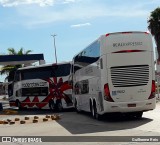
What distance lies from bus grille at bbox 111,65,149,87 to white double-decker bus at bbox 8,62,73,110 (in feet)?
32.2

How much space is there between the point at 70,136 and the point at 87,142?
187cm

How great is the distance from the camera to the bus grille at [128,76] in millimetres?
17062

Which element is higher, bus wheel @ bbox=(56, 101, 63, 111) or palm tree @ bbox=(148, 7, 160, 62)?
palm tree @ bbox=(148, 7, 160, 62)

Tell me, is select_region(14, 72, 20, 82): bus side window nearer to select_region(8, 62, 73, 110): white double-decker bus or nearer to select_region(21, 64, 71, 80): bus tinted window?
select_region(8, 62, 73, 110): white double-decker bus

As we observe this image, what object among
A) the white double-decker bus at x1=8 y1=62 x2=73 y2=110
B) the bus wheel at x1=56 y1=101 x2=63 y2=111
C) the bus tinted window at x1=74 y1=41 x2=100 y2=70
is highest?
the bus tinted window at x1=74 y1=41 x2=100 y2=70

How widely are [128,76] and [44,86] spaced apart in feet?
42.4

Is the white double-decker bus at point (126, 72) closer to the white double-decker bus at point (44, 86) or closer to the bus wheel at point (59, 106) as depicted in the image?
the white double-decker bus at point (44, 86)

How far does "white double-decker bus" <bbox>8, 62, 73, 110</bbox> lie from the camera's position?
90.4ft

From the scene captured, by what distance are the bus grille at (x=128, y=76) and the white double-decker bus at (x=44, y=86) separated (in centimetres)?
983

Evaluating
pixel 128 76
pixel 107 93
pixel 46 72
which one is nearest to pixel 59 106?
pixel 46 72

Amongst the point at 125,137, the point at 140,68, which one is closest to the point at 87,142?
the point at 125,137

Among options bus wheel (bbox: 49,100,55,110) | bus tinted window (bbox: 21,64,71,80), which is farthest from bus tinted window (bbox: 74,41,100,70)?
bus wheel (bbox: 49,100,55,110)

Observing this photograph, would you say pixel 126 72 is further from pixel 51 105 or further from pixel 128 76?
pixel 51 105

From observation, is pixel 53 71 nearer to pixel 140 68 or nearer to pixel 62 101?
pixel 62 101
